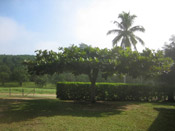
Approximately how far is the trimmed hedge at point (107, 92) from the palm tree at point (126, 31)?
9318mm

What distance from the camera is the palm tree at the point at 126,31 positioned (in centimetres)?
2305

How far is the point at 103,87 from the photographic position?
14.8 meters

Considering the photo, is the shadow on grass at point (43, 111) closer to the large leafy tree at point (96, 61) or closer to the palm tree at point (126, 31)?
the large leafy tree at point (96, 61)

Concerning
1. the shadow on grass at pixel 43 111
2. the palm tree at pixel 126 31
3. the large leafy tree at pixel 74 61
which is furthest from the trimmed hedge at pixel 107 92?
the palm tree at pixel 126 31

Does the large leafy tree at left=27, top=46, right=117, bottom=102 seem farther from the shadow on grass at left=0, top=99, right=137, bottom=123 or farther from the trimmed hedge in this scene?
the trimmed hedge

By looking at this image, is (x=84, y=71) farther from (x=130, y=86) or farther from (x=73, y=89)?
(x=130, y=86)

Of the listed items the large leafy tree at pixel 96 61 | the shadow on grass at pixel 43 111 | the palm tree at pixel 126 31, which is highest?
the palm tree at pixel 126 31

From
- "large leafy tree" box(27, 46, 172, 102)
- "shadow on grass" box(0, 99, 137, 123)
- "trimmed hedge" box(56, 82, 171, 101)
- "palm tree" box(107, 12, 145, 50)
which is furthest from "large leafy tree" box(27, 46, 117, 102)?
"palm tree" box(107, 12, 145, 50)

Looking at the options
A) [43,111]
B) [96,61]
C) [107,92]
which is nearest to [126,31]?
[107,92]

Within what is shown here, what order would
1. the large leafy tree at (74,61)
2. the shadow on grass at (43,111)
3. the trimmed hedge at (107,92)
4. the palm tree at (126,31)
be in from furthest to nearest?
1. the palm tree at (126,31)
2. the trimmed hedge at (107,92)
3. the large leafy tree at (74,61)
4. the shadow on grass at (43,111)

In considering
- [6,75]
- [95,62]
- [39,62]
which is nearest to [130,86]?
[95,62]

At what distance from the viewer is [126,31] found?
2328cm

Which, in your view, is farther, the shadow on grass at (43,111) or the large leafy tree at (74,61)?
the large leafy tree at (74,61)

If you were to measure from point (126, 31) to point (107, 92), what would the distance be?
12230 millimetres
